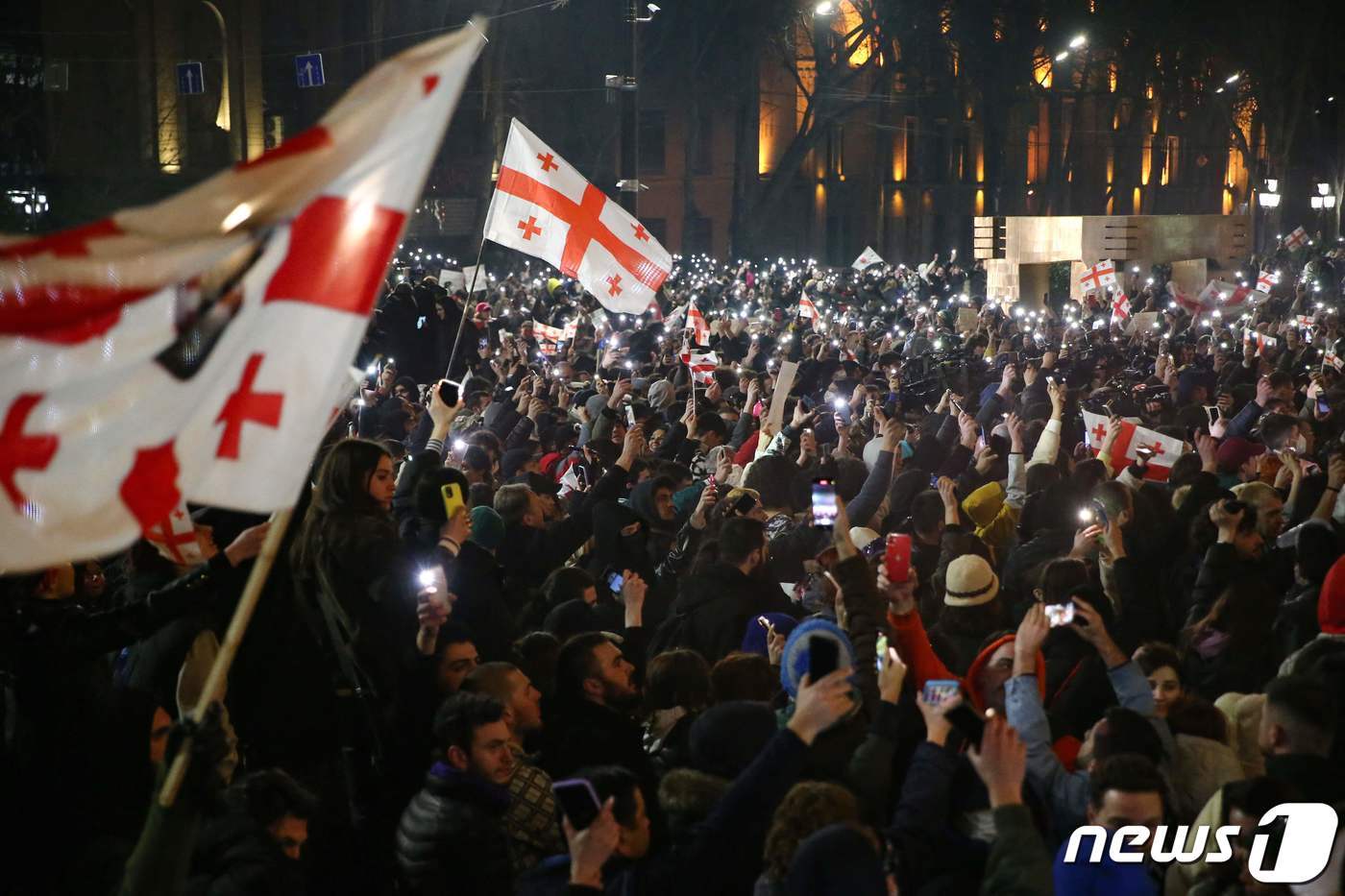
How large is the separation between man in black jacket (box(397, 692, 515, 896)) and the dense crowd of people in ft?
0.04

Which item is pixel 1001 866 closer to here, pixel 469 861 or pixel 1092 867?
pixel 1092 867

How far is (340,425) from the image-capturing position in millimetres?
10117

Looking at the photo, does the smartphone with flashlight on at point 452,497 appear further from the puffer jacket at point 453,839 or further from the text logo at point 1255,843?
the text logo at point 1255,843

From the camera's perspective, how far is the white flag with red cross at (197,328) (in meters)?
3.36

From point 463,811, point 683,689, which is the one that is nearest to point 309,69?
point 683,689

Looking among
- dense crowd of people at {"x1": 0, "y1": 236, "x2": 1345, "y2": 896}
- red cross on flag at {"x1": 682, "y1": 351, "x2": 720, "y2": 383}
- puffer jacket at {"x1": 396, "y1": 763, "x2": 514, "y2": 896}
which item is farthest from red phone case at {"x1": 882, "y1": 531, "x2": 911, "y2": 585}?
red cross on flag at {"x1": 682, "y1": 351, "x2": 720, "y2": 383}

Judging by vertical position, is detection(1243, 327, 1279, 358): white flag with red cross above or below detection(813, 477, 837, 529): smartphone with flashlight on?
above

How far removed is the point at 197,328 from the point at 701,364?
11278mm

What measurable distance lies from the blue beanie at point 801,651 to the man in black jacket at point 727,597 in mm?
1172

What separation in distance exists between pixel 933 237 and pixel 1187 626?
212ft

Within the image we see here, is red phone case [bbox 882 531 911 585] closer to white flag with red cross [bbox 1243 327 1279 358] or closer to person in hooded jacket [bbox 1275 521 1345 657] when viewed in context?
person in hooded jacket [bbox 1275 521 1345 657]

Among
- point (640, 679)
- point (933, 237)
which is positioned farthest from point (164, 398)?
point (933, 237)

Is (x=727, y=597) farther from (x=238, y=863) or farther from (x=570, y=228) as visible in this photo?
(x=570, y=228)

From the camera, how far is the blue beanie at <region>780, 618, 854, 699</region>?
15.0 feet
